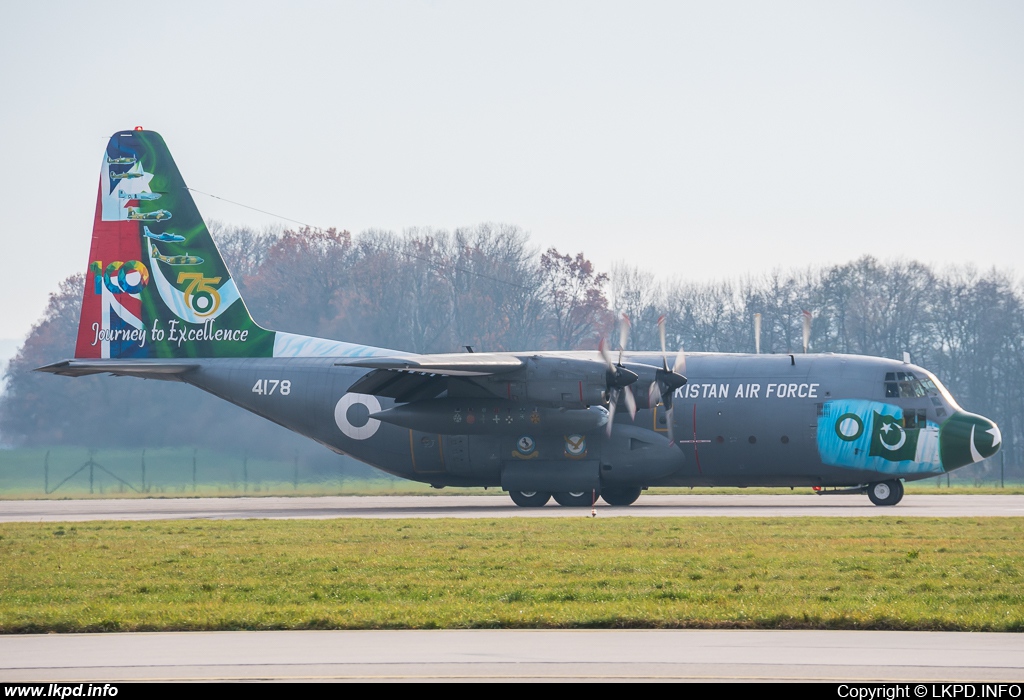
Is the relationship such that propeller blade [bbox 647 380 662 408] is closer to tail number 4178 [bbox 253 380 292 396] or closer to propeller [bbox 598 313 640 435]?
propeller [bbox 598 313 640 435]

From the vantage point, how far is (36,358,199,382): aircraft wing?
3212cm

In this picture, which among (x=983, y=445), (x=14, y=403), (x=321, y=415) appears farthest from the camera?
(x=14, y=403)

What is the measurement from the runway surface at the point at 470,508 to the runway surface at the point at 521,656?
15.6m

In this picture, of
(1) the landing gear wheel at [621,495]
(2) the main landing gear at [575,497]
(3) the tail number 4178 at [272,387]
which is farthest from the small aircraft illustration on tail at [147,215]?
(1) the landing gear wheel at [621,495]

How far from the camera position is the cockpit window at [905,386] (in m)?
29.5

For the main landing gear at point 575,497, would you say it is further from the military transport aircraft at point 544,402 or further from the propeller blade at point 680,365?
the propeller blade at point 680,365

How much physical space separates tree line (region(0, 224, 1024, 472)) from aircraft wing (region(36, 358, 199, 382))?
22784mm

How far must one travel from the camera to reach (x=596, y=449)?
1196 inches

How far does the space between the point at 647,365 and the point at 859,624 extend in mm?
18623

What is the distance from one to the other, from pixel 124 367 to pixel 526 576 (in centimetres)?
2039

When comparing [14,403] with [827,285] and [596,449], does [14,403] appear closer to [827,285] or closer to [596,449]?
[596,449]

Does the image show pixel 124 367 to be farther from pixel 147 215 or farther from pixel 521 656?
pixel 521 656

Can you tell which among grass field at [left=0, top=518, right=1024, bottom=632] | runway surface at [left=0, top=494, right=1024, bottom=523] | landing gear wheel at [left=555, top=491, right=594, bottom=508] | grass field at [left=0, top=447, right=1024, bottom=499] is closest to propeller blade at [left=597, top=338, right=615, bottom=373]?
runway surface at [left=0, top=494, right=1024, bottom=523]
